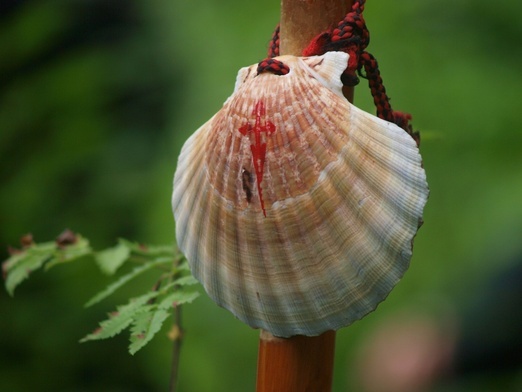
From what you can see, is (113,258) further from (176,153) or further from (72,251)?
(176,153)

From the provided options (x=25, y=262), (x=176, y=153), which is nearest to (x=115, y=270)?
(x=25, y=262)

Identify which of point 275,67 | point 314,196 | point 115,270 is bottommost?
point 115,270

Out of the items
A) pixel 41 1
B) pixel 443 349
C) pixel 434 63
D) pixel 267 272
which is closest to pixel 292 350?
pixel 267 272

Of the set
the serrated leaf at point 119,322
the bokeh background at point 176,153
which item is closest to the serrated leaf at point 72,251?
the serrated leaf at point 119,322

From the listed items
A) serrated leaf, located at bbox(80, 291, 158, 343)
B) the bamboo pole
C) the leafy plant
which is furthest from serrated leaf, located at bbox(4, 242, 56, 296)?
the bamboo pole

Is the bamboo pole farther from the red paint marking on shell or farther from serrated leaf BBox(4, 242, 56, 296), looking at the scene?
serrated leaf BBox(4, 242, 56, 296)

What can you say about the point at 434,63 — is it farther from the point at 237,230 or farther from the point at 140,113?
the point at 237,230
